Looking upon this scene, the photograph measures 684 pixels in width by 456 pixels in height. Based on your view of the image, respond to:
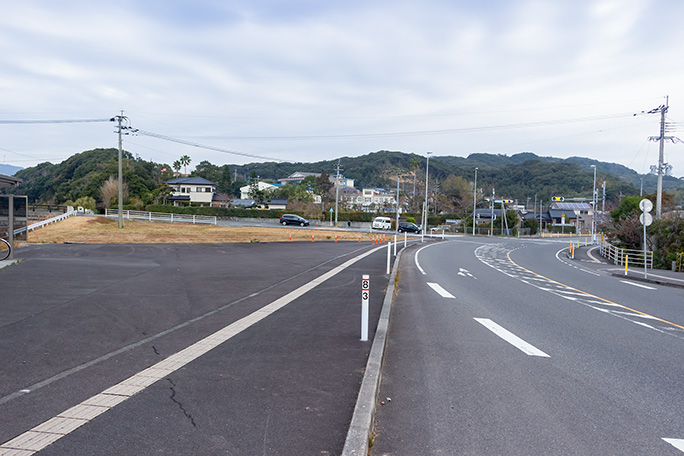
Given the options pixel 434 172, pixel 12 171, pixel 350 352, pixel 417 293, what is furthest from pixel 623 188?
pixel 12 171

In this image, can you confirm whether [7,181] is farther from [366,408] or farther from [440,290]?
[366,408]

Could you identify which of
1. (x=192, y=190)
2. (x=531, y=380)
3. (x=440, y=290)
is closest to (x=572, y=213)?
(x=192, y=190)

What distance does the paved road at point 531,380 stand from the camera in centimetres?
410

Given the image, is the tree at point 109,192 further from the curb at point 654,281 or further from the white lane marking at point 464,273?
the curb at point 654,281

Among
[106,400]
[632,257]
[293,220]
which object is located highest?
[293,220]

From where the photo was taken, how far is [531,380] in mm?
5688

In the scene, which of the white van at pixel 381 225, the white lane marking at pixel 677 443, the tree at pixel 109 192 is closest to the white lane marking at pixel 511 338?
the white lane marking at pixel 677 443

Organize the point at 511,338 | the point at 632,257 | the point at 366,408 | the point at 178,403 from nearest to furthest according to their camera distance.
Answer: the point at 366,408 → the point at 178,403 → the point at 511,338 → the point at 632,257

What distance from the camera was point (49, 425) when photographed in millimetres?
4180

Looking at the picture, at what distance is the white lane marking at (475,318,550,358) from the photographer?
277 inches

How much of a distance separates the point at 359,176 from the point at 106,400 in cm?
15200

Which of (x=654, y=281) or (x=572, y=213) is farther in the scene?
(x=572, y=213)

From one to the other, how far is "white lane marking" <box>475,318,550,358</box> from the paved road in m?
0.02

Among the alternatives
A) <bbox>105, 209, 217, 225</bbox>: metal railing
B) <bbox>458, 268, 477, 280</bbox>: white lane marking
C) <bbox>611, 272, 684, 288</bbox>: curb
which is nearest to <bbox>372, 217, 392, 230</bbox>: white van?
<bbox>105, 209, 217, 225</bbox>: metal railing
